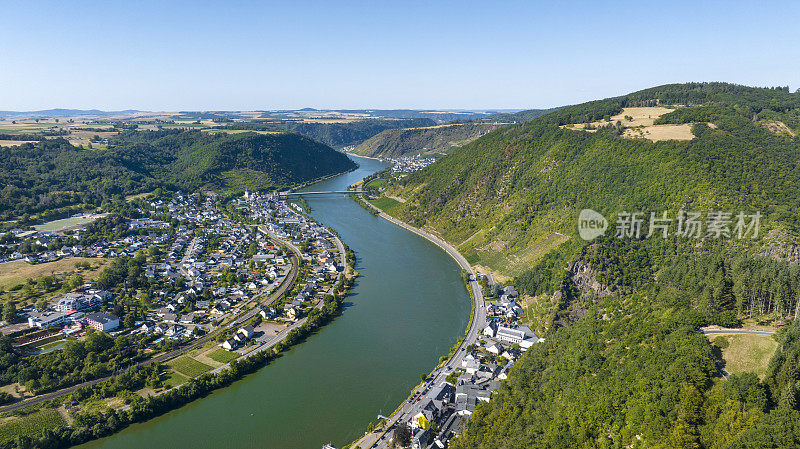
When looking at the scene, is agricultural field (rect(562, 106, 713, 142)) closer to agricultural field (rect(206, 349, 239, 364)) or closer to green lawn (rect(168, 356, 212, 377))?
agricultural field (rect(206, 349, 239, 364))

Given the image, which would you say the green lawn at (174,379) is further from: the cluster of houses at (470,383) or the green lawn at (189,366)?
the cluster of houses at (470,383)

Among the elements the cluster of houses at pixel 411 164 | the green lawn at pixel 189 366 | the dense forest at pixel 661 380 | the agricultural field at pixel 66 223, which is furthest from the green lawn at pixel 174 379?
the cluster of houses at pixel 411 164

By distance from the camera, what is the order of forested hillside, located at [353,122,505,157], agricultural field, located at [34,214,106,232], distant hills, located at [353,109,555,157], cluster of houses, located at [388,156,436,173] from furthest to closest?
forested hillside, located at [353,122,505,157]
distant hills, located at [353,109,555,157]
cluster of houses, located at [388,156,436,173]
agricultural field, located at [34,214,106,232]

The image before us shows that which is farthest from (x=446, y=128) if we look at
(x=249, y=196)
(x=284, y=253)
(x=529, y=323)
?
(x=529, y=323)

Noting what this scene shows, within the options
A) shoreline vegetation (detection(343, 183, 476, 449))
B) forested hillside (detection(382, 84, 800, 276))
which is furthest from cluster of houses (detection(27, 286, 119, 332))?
forested hillside (detection(382, 84, 800, 276))

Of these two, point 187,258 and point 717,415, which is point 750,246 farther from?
point 187,258
